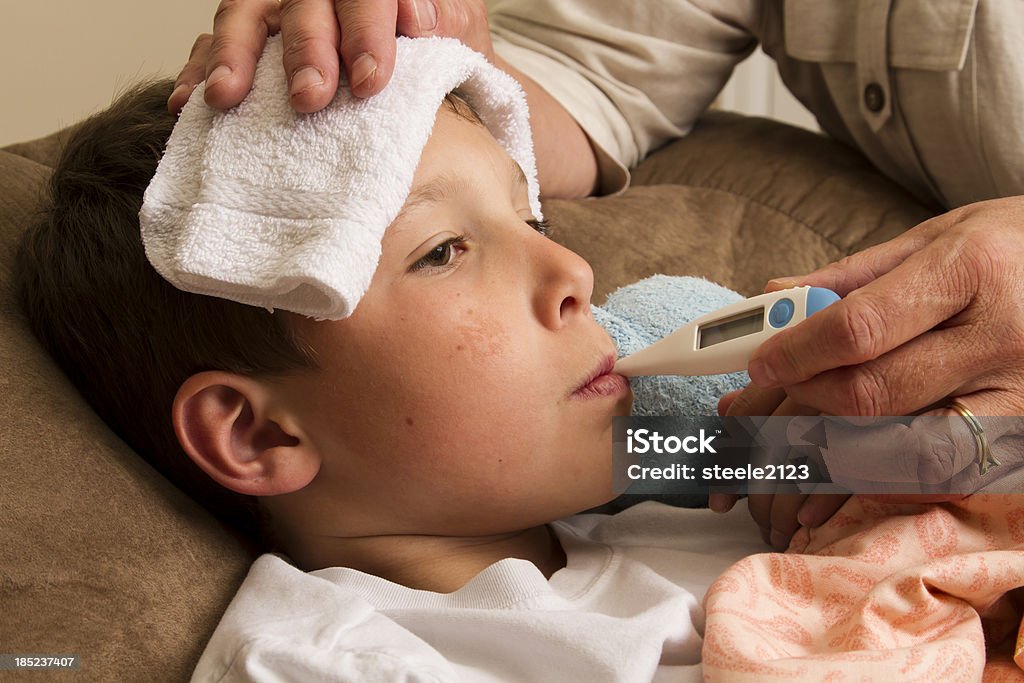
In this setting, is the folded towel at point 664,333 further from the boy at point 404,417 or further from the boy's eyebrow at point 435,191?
the boy's eyebrow at point 435,191

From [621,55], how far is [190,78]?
0.74m

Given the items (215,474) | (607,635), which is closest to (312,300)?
(215,474)

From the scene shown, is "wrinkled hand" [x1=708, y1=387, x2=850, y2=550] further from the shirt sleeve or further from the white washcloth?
the shirt sleeve

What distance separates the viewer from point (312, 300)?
0.74 meters

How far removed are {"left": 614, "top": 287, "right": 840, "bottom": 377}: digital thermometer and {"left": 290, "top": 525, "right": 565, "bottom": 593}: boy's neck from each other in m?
0.20

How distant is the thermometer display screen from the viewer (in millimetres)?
808

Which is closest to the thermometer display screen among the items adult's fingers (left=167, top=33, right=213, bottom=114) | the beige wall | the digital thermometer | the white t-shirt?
the digital thermometer

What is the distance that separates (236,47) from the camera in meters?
0.82

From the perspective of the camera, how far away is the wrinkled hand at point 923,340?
2.39 feet

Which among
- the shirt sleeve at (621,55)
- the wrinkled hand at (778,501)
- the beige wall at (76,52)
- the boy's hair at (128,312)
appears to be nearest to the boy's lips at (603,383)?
the wrinkled hand at (778,501)

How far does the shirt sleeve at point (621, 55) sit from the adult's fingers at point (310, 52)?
0.63m

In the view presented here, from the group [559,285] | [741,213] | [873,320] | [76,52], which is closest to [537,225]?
[559,285]

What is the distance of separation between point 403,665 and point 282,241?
300 millimetres

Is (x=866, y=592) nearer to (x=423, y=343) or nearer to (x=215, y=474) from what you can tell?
(x=423, y=343)
